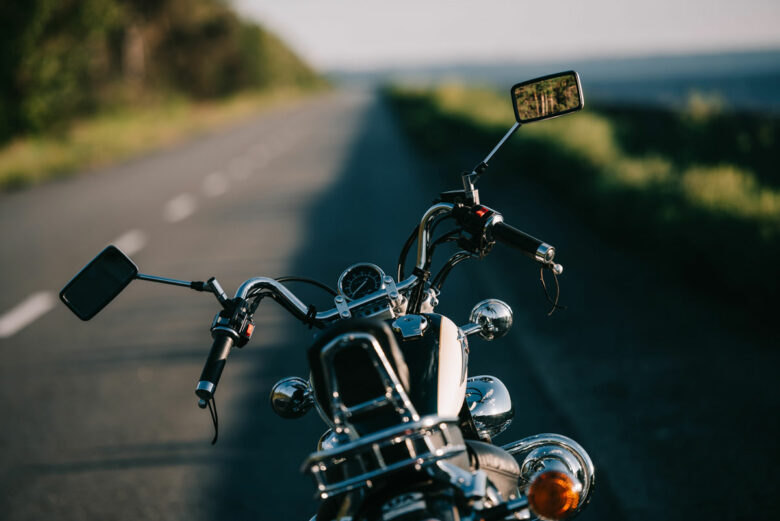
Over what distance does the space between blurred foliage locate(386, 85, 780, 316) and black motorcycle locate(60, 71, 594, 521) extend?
12.2ft

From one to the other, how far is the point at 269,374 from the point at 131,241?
218 inches

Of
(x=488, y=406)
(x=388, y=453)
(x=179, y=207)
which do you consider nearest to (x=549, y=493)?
(x=388, y=453)

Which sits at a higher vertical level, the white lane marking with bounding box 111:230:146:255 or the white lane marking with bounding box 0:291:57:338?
the white lane marking with bounding box 0:291:57:338

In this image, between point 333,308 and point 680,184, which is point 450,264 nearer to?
point 333,308

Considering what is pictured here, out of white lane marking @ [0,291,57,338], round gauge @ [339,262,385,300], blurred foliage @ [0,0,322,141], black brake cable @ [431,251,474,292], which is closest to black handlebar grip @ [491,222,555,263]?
black brake cable @ [431,251,474,292]

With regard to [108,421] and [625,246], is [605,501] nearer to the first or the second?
[108,421]

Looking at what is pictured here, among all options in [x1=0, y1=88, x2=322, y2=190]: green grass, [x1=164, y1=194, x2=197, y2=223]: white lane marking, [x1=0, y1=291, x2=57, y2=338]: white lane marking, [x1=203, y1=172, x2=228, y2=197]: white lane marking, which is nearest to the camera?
[x1=0, y1=291, x2=57, y2=338]: white lane marking

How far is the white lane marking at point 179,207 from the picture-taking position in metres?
11.5

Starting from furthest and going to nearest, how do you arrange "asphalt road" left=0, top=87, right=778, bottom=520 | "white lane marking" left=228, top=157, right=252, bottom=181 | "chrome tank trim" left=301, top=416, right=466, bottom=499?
"white lane marking" left=228, top=157, right=252, bottom=181 → "asphalt road" left=0, top=87, right=778, bottom=520 → "chrome tank trim" left=301, top=416, right=466, bottom=499

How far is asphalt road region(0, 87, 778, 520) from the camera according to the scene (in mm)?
3550

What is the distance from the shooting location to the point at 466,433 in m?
2.15

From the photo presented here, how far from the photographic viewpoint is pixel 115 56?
45.1m

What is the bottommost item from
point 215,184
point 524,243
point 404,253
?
point 215,184

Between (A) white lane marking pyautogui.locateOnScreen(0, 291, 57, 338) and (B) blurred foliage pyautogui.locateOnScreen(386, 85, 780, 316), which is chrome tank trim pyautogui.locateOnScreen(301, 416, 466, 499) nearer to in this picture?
(B) blurred foliage pyautogui.locateOnScreen(386, 85, 780, 316)
